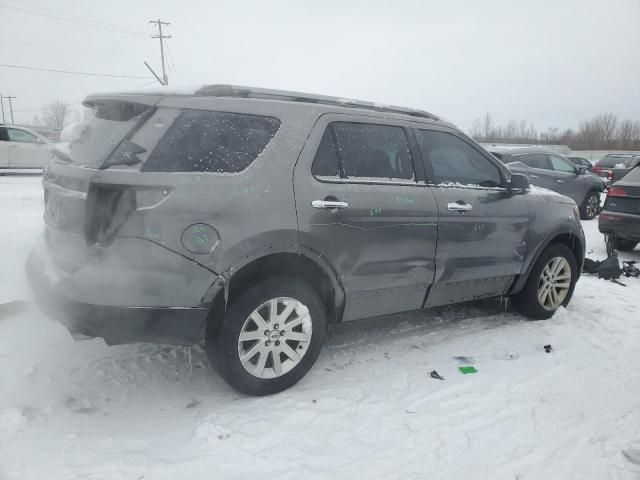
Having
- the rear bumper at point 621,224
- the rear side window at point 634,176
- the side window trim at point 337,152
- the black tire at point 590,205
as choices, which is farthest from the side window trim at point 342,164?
the black tire at point 590,205

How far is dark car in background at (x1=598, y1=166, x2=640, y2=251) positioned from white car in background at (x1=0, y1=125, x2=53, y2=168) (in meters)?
14.8

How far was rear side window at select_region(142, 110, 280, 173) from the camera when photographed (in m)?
2.52

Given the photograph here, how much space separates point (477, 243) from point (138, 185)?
264cm

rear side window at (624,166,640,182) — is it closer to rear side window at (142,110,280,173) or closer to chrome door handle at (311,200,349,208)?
chrome door handle at (311,200,349,208)

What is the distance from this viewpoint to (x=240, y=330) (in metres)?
2.71

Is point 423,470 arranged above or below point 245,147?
below

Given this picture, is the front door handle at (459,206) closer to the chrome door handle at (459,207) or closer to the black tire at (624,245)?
the chrome door handle at (459,207)

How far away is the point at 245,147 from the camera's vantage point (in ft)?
8.96

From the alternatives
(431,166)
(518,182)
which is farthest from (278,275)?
(518,182)

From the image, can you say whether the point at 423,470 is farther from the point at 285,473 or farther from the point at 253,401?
the point at 253,401

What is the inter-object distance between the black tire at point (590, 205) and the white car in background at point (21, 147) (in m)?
15.4

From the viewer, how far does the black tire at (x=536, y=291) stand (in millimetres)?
4332

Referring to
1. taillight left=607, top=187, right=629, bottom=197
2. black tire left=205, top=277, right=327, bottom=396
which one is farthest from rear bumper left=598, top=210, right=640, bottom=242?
black tire left=205, top=277, right=327, bottom=396

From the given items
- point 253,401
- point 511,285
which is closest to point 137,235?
point 253,401
